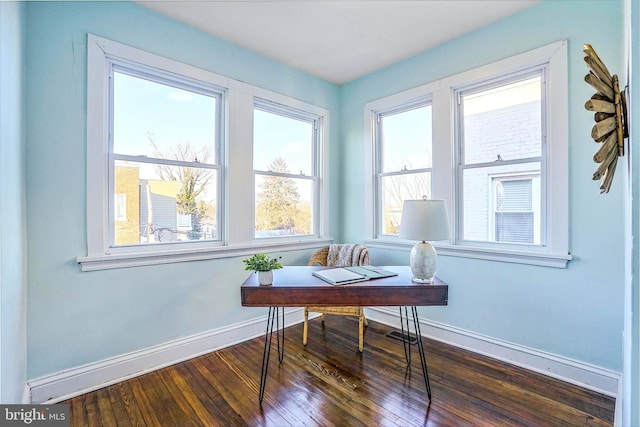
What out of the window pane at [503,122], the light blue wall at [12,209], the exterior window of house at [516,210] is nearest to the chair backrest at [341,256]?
the exterior window of house at [516,210]

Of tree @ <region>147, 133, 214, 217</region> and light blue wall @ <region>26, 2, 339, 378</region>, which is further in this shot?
tree @ <region>147, 133, 214, 217</region>

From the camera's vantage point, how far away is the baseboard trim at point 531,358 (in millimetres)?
1928

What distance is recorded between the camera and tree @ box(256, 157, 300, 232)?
3.02 metres

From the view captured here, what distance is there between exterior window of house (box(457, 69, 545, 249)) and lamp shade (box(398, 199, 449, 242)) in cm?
100

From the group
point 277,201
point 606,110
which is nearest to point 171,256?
point 277,201

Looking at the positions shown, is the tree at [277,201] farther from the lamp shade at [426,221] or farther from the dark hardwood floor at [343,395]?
the lamp shade at [426,221]

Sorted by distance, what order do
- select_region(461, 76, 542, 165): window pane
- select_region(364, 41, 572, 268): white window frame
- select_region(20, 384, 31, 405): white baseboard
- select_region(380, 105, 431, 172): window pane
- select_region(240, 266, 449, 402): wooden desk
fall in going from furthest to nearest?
select_region(380, 105, 431, 172): window pane < select_region(461, 76, 542, 165): window pane < select_region(364, 41, 572, 268): white window frame < select_region(240, 266, 449, 402): wooden desk < select_region(20, 384, 31, 405): white baseboard

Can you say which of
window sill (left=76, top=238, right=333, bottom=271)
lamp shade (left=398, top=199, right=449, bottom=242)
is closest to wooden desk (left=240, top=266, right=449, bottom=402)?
lamp shade (left=398, top=199, right=449, bottom=242)

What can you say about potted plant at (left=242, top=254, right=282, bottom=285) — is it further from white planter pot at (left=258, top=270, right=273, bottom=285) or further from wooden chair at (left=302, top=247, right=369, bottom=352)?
wooden chair at (left=302, top=247, right=369, bottom=352)

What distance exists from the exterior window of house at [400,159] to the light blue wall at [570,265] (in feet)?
1.56

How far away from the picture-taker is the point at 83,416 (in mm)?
1715

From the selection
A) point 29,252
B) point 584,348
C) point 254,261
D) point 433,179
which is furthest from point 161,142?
point 584,348

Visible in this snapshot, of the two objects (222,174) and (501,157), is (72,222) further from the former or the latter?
(501,157)

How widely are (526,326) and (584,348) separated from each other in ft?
1.11
